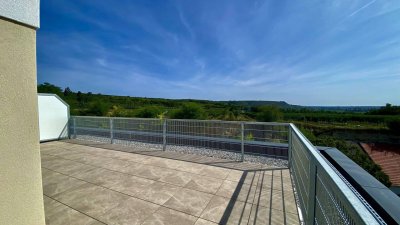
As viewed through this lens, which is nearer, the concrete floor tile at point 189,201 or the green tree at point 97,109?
the concrete floor tile at point 189,201

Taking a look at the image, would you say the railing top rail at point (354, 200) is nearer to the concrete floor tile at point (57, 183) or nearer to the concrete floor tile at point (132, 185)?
the concrete floor tile at point (132, 185)

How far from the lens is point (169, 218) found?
256cm

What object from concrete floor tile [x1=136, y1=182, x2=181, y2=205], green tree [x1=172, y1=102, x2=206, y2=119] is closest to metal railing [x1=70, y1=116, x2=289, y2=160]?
concrete floor tile [x1=136, y1=182, x2=181, y2=205]

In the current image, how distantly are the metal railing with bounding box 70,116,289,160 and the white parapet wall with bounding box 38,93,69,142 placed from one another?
2.01m

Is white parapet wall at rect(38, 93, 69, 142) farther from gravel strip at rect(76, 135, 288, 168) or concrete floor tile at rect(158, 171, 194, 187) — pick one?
concrete floor tile at rect(158, 171, 194, 187)

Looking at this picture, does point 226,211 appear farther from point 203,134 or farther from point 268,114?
point 268,114

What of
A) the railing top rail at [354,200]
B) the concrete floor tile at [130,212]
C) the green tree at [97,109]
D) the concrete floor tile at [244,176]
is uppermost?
the green tree at [97,109]

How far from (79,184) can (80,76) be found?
1232cm

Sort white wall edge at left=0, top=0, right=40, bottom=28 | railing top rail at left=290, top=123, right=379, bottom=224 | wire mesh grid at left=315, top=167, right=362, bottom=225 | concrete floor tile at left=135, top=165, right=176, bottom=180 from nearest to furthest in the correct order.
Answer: railing top rail at left=290, top=123, right=379, bottom=224
wire mesh grid at left=315, top=167, right=362, bottom=225
white wall edge at left=0, top=0, right=40, bottom=28
concrete floor tile at left=135, top=165, right=176, bottom=180

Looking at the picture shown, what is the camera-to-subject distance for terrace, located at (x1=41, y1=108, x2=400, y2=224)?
5.55 ft

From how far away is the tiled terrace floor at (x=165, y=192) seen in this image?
2.59 m

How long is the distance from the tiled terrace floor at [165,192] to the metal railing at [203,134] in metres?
0.57

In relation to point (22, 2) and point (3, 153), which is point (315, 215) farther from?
point (22, 2)

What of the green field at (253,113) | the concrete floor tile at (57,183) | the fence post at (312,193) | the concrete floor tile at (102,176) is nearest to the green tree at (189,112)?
the green field at (253,113)
